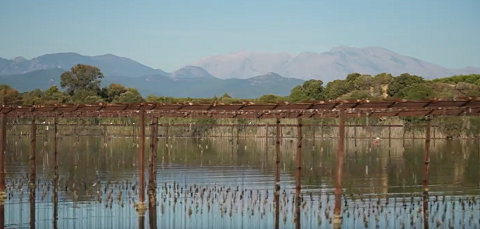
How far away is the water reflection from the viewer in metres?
24.5

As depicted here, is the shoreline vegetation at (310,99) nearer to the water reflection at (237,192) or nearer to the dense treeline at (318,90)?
the dense treeline at (318,90)

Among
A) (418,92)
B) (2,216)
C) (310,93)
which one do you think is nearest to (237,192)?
(2,216)

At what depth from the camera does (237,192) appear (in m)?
32.5

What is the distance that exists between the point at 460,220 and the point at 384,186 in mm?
10294

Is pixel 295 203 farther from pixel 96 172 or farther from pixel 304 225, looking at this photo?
pixel 96 172

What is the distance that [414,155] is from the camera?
54.9 m

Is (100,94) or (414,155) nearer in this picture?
(414,155)

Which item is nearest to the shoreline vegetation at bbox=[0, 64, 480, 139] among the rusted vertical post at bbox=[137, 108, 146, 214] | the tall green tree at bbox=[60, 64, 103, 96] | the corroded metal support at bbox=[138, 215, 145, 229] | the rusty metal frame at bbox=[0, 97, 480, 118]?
the tall green tree at bbox=[60, 64, 103, 96]

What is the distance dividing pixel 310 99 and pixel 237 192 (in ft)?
230

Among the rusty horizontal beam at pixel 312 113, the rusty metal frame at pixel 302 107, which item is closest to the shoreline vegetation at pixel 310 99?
the rusty horizontal beam at pixel 312 113

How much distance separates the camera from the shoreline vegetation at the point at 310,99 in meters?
70.0

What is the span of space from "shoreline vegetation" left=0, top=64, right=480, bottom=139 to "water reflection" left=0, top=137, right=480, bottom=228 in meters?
8.63

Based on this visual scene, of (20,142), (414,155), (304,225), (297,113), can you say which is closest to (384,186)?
(297,113)

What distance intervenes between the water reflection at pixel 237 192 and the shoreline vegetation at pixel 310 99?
340 inches
